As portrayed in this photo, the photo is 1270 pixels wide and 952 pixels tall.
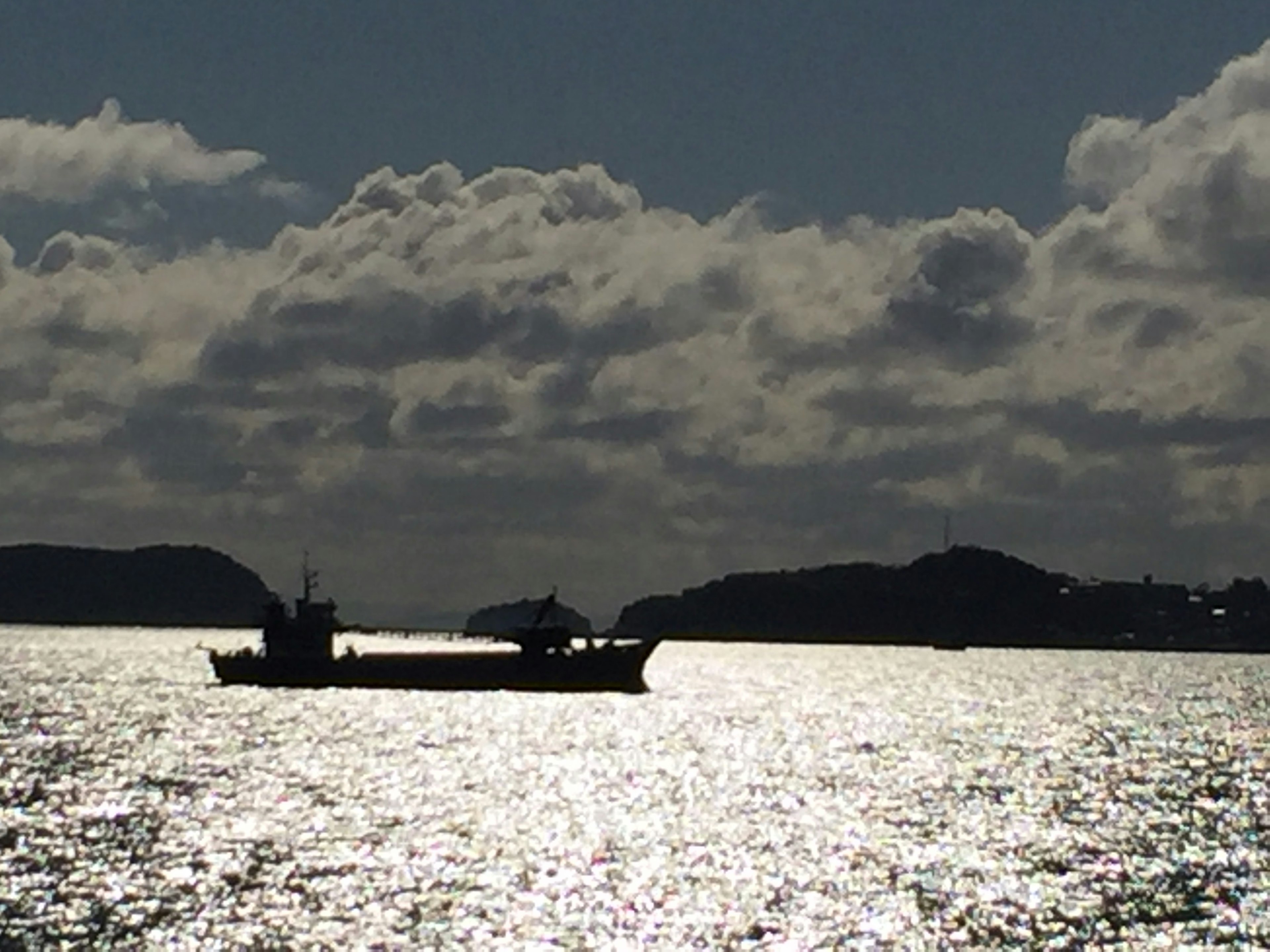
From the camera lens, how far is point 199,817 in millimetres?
105062

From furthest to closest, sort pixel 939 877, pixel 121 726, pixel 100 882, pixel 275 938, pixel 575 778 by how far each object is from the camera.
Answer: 1. pixel 121 726
2. pixel 575 778
3. pixel 939 877
4. pixel 100 882
5. pixel 275 938

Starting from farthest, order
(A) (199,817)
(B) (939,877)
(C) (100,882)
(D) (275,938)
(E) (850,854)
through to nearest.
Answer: (A) (199,817) < (E) (850,854) < (B) (939,877) < (C) (100,882) < (D) (275,938)

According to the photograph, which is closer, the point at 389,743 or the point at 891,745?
the point at 389,743

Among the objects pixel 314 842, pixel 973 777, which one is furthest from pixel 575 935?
pixel 973 777

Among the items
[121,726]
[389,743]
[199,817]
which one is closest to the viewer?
[199,817]

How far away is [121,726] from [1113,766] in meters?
90.4

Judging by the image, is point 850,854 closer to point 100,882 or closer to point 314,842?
point 314,842

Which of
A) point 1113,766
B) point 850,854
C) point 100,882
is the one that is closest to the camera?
point 100,882

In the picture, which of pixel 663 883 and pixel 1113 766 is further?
pixel 1113 766

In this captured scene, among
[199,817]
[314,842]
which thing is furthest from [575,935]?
[199,817]

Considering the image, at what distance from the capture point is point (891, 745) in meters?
182

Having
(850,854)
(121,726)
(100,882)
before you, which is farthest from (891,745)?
(100,882)

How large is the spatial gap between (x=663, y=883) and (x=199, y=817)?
108 ft

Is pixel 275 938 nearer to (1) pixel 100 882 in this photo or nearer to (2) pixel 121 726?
(1) pixel 100 882
